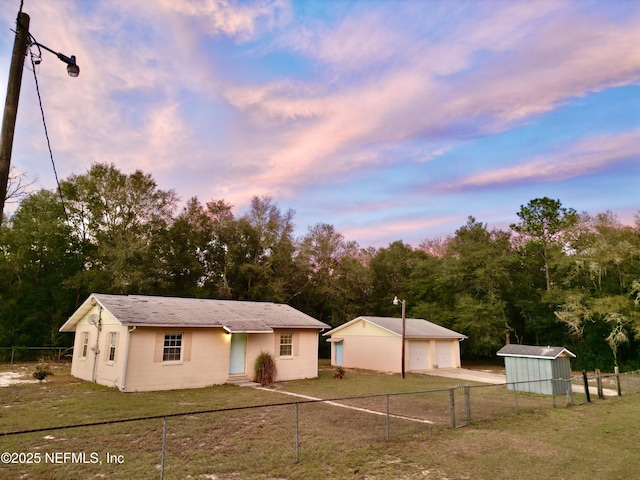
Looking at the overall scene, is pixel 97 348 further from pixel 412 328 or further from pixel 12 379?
pixel 412 328

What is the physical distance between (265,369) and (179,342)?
4.45m

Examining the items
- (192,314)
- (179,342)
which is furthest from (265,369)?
(192,314)

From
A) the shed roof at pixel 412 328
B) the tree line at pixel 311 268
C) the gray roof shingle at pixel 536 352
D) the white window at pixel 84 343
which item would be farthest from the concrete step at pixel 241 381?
the tree line at pixel 311 268

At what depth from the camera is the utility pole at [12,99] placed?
17.9 ft

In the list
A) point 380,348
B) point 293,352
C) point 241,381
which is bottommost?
point 241,381

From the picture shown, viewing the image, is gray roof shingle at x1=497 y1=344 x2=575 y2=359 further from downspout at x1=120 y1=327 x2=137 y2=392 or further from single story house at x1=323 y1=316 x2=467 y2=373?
downspout at x1=120 y1=327 x2=137 y2=392

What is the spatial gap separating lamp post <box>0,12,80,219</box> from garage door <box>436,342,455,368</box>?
2891 centimetres

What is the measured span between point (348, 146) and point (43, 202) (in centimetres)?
2909

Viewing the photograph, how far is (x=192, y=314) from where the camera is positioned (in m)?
18.7

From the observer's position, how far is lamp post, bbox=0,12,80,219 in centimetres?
546

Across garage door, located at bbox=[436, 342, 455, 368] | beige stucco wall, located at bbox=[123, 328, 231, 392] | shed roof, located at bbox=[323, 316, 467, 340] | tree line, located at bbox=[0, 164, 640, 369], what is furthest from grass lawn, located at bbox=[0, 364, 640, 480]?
tree line, located at bbox=[0, 164, 640, 369]

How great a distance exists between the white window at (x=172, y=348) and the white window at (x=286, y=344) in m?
5.75

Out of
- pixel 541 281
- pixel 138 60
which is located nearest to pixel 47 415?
pixel 138 60

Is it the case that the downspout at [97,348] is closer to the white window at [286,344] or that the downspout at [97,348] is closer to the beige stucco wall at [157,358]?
the beige stucco wall at [157,358]
